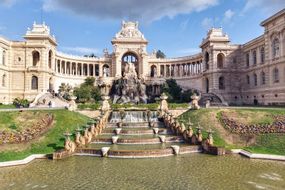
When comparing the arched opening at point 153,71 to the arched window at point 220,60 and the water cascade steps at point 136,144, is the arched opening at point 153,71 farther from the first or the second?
the water cascade steps at point 136,144

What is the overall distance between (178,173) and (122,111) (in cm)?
2825

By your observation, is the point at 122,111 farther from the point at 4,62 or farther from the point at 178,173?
the point at 4,62

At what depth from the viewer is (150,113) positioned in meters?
46.6

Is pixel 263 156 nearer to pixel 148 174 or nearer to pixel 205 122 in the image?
pixel 148 174

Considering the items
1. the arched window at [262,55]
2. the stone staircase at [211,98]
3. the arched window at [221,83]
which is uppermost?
the arched window at [262,55]

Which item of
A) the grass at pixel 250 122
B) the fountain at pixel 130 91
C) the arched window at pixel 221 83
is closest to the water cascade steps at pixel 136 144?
the grass at pixel 250 122

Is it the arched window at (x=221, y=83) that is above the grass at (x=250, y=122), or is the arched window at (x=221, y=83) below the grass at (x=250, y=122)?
above

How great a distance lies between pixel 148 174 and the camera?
19109 mm

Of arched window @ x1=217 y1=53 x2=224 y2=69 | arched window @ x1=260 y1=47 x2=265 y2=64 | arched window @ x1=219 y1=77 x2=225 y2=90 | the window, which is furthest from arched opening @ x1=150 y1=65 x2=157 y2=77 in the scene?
arched window @ x1=260 y1=47 x2=265 y2=64

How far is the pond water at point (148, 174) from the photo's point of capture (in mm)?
16766

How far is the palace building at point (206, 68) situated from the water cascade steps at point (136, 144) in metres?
31.4

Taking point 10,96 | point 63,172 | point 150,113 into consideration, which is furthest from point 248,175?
point 10,96

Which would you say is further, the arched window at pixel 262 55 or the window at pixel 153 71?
the window at pixel 153 71

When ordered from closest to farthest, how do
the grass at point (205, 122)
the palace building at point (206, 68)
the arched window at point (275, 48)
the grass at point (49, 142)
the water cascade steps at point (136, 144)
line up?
1. the grass at point (49, 142)
2. the water cascade steps at point (136, 144)
3. the grass at point (205, 122)
4. the arched window at point (275, 48)
5. the palace building at point (206, 68)
